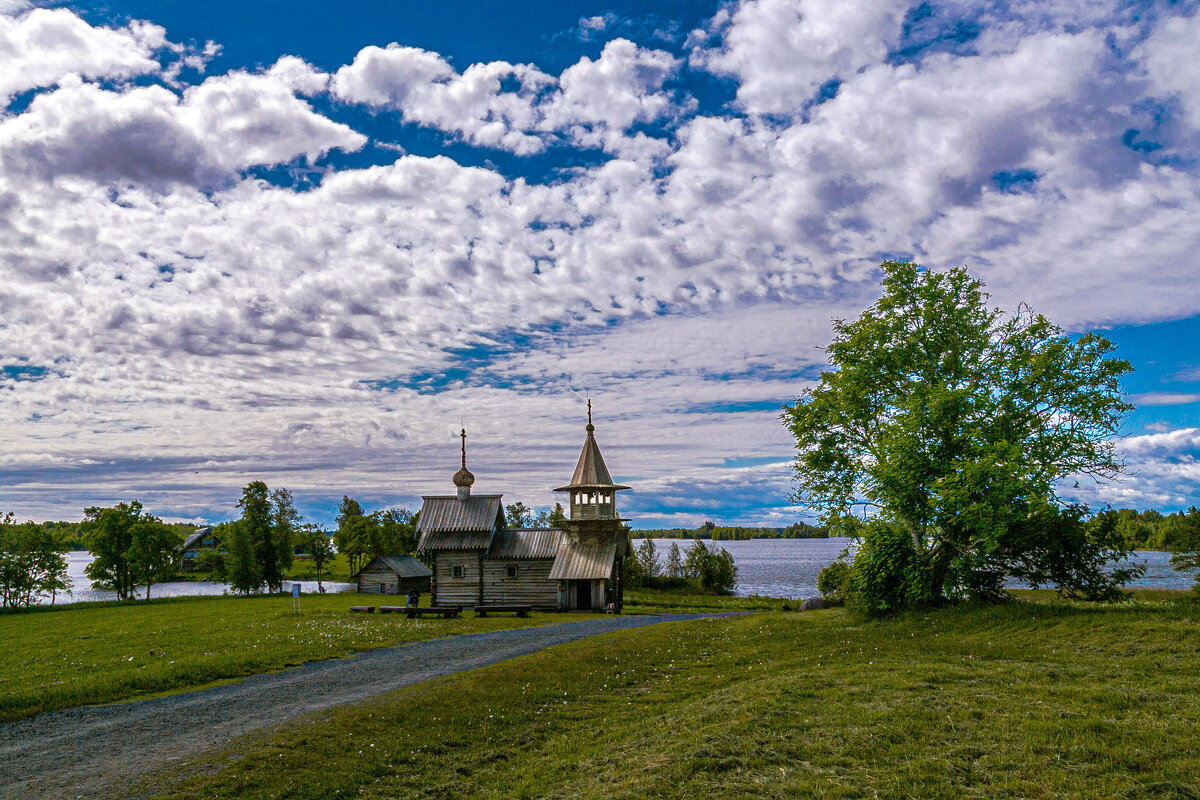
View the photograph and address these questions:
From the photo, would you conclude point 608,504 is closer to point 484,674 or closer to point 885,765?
point 484,674

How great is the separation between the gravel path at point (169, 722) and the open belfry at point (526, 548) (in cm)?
2385

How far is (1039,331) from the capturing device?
26859 millimetres

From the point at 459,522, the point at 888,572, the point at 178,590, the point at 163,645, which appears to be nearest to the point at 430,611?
the point at 459,522

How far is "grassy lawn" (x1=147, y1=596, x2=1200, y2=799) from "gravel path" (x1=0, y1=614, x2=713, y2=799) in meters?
1.10

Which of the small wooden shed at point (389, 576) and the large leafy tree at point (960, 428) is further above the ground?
the large leafy tree at point (960, 428)

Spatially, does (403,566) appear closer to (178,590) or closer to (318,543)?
(318,543)

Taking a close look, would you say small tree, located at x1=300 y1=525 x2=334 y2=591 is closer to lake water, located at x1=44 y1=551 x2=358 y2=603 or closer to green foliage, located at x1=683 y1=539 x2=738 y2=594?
lake water, located at x1=44 y1=551 x2=358 y2=603

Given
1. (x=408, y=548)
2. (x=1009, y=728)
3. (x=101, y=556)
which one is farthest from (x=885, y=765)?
(x=408, y=548)

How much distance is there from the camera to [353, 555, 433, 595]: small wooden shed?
65562mm

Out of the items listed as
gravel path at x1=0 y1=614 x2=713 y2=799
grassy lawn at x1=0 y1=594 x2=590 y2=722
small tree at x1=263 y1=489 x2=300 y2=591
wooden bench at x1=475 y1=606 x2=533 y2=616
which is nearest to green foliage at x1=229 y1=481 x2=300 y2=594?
small tree at x1=263 y1=489 x2=300 y2=591

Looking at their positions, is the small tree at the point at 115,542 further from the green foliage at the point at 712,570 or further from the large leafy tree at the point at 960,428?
the large leafy tree at the point at 960,428

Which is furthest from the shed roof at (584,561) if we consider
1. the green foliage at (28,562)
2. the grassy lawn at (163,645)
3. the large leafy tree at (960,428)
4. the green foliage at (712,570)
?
the green foliage at (28,562)

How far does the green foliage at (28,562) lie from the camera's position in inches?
2135

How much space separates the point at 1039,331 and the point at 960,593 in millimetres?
10813
